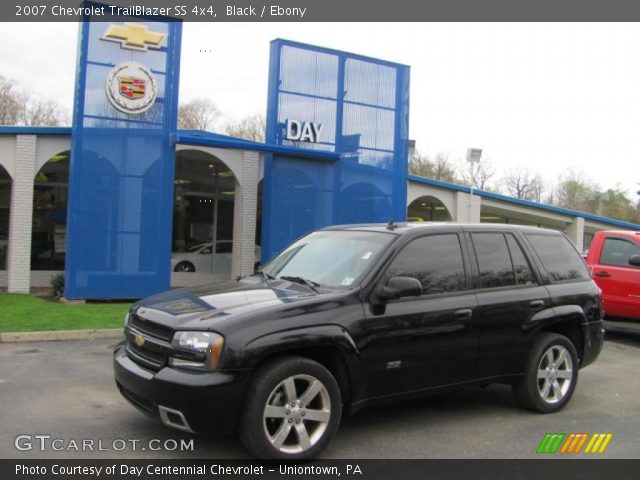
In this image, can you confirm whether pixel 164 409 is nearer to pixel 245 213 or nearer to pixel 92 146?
pixel 92 146

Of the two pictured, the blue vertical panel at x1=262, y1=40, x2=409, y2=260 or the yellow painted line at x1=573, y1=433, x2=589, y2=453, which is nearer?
the yellow painted line at x1=573, y1=433, x2=589, y2=453

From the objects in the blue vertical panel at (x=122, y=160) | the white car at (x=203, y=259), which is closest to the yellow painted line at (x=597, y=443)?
the blue vertical panel at (x=122, y=160)

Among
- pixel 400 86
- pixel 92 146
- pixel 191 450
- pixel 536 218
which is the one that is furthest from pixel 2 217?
pixel 536 218

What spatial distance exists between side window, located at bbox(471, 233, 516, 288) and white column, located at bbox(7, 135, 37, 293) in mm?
11672

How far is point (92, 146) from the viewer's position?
1324 cm

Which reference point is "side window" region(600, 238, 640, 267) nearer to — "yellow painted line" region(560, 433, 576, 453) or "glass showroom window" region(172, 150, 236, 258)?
"yellow painted line" region(560, 433, 576, 453)

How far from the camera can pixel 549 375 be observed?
234 inches

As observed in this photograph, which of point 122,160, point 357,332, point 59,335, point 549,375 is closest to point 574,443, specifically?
point 549,375

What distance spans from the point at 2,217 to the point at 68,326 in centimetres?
969

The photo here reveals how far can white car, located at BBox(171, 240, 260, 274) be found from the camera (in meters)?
19.7

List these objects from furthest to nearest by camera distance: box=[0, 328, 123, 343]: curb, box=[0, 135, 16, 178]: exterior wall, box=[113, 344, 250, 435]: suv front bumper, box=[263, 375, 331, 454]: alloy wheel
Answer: box=[0, 135, 16, 178]: exterior wall
box=[0, 328, 123, 343]: curb
box=[263, 375, 331, 454]: alloy wheel
box=[113, 344, 250, 435]: suv front bumper

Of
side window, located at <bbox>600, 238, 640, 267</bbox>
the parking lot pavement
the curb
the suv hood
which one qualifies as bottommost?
the parking lot pavement

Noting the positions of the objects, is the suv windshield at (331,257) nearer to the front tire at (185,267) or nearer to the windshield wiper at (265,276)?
the windshield wiper at (265,276)

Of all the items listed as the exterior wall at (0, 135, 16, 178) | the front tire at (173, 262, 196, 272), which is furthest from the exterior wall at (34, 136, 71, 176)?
the front tire at (173, 262, 196, 272)
